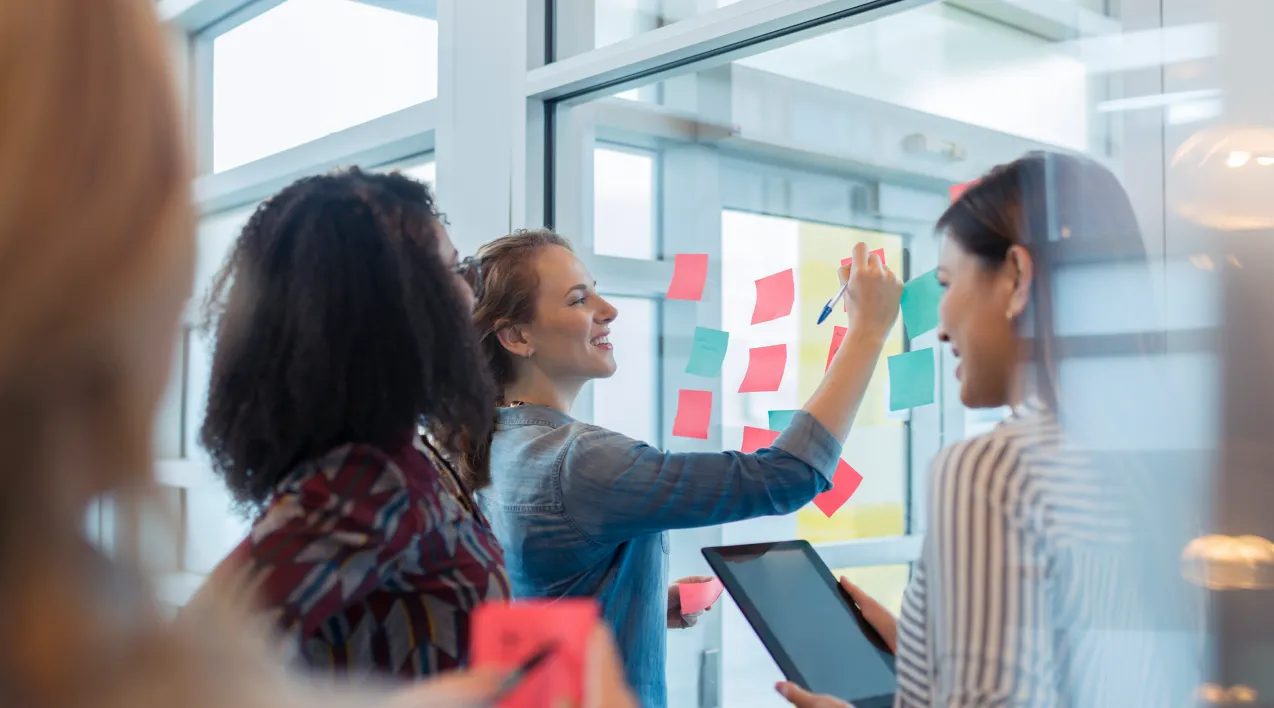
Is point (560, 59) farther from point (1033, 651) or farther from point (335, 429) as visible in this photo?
point (1033, 651)

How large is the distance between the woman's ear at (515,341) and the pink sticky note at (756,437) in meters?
0.47

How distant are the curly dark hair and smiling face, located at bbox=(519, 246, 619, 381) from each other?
64 centimetres

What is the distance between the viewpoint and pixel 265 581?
829 millimetres

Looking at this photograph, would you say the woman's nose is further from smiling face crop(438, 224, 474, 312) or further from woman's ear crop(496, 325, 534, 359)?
smiling face crop(438, 224, 474, 312)

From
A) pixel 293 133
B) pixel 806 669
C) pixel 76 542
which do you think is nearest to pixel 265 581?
pixel 76 542

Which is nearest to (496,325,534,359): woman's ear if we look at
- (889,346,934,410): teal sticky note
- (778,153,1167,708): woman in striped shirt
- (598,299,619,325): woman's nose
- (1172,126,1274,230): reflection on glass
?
(598,299,619,325): woman's nose

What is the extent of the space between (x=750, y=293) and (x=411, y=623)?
3.72 feet

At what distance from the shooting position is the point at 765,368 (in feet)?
6.13

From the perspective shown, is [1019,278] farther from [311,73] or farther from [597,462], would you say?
[311,73]

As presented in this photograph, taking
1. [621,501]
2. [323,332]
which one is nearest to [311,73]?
[621,501]

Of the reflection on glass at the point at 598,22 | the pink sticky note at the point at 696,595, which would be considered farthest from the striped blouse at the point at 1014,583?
the reflection on glass at the point at 598,22

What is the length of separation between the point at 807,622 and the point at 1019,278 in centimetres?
43

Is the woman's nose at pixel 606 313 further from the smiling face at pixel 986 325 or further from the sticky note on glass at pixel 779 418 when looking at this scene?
the smiling face at pixel 986 325

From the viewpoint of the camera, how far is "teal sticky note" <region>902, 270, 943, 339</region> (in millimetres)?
1500
